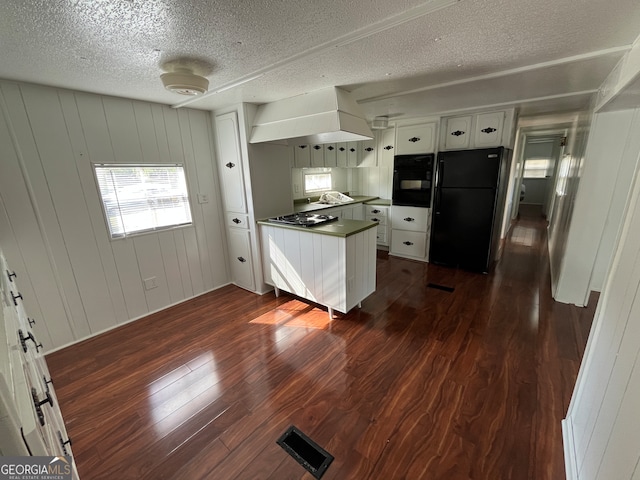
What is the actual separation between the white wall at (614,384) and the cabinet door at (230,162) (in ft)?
9.95

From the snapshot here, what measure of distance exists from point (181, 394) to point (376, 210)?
3927 millimetres

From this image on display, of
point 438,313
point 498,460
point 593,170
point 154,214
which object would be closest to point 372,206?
point 438,313

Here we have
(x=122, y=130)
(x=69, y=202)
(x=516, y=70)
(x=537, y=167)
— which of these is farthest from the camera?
(x=537, y=167)

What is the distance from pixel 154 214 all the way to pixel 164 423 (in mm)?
2029

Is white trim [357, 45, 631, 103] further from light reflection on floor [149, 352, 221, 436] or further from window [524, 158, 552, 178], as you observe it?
window [524, 158, 552, 178]

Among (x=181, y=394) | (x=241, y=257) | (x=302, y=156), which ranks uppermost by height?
(x=302, y=156)

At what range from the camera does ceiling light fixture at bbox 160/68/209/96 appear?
1799 mm

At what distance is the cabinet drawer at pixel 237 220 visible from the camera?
3.20 metres

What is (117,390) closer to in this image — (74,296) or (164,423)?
(164,423)

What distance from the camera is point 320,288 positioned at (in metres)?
2.74

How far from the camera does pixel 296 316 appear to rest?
2.79m

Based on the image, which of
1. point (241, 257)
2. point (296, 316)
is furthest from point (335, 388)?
point (241, 257)

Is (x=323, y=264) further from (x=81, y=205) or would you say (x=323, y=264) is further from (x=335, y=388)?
(x=81, y=205)

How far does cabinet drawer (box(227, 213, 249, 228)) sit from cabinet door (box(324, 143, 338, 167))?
2.09m
